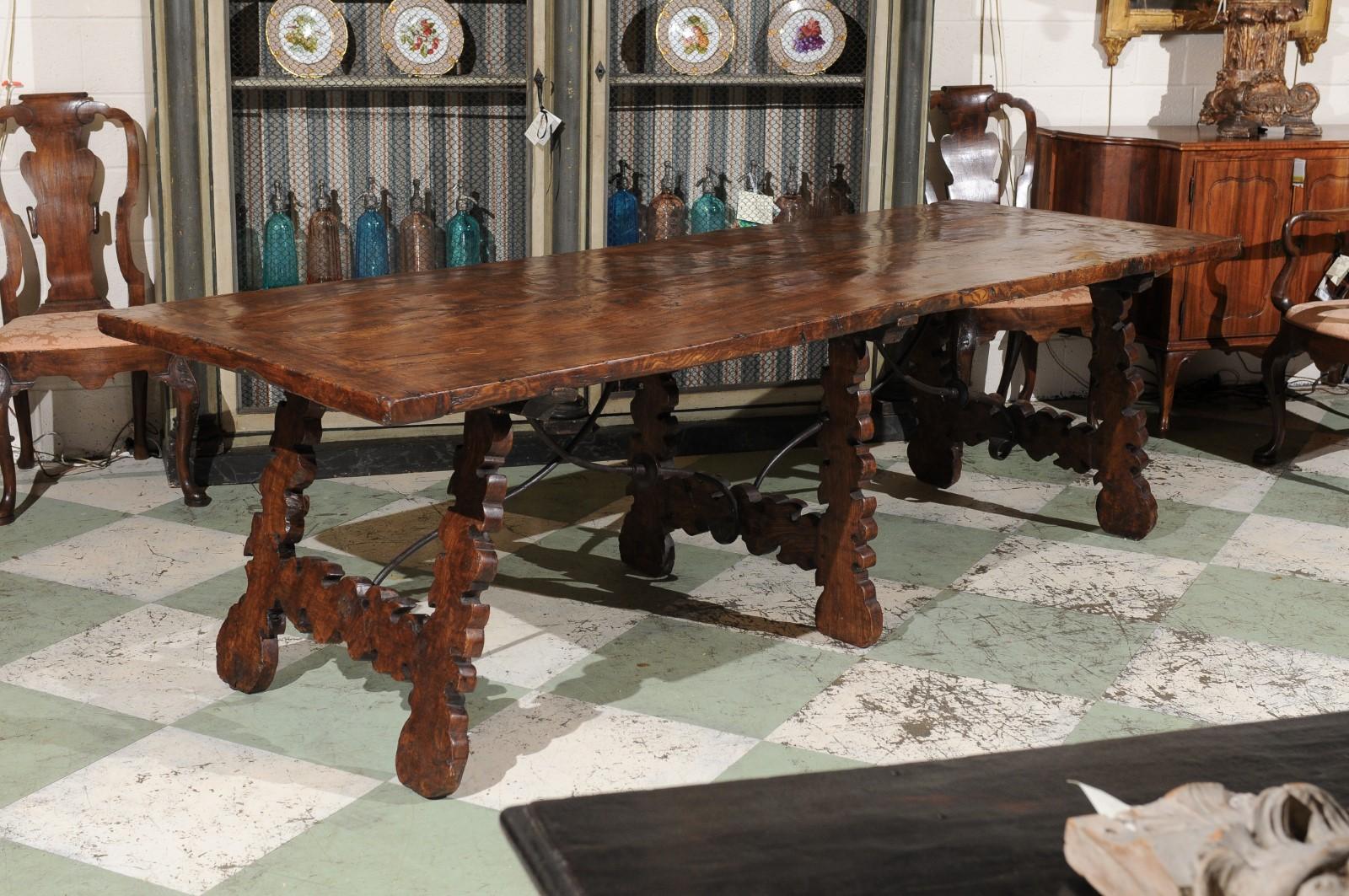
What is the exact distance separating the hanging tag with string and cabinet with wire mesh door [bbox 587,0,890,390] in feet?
0.73

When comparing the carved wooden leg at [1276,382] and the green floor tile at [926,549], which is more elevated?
the carved wooden leg at [1276,382]

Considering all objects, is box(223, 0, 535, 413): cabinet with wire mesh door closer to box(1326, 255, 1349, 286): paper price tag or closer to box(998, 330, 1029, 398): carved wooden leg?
box(998, 330, 1029, 398): carved wooden leg

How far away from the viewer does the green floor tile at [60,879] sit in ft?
7.73

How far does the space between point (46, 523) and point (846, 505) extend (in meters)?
2.21

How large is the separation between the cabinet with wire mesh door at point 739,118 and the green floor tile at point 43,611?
187 centimetres

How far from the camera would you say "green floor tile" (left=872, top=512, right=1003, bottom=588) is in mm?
3848

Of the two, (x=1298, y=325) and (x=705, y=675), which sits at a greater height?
(x=1298, y=325)

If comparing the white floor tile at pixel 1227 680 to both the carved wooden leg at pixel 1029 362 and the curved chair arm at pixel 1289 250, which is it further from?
the carved wooden leg at pixel 1029 362

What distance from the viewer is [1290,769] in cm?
134

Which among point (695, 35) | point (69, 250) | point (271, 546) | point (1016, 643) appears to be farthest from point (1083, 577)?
point (69, 250)

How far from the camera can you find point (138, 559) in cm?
388

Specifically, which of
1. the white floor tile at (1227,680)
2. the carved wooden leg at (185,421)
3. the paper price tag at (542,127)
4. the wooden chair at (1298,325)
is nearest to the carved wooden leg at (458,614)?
the white floor tile at (1227,680)

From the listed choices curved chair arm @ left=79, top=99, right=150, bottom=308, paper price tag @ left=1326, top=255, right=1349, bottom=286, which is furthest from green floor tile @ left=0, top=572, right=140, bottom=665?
paper price tag @ left=1326, top=255, right=1349, bottom=286

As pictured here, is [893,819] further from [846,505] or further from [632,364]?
[846,505]
